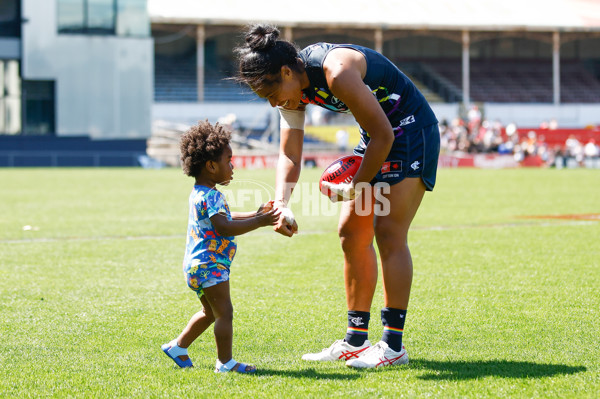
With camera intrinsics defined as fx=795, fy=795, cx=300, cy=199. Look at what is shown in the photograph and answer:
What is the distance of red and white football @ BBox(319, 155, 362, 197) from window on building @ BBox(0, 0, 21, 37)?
3629 cm

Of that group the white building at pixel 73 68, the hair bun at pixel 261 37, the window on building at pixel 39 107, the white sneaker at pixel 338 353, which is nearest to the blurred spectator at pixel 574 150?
the white building at pixel 73 68

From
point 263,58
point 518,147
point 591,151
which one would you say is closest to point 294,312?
point 263,58

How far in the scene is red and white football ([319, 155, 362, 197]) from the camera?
14.0 feet

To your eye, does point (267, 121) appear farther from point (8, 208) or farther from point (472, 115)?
point (8, 208)

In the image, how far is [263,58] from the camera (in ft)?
13.0

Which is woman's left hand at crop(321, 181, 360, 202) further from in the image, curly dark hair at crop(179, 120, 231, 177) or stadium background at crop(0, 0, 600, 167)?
stadium background at crop(0, 0, 600, 167)

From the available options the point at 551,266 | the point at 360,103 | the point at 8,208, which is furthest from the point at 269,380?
the point at 8,208

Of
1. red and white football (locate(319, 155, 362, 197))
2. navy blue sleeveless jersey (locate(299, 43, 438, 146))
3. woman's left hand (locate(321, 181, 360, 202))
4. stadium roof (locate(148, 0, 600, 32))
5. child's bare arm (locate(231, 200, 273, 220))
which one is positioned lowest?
child's bare arm (locate(231, 200, 273, 220))

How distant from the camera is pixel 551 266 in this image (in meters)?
7.68

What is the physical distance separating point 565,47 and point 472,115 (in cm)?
1860

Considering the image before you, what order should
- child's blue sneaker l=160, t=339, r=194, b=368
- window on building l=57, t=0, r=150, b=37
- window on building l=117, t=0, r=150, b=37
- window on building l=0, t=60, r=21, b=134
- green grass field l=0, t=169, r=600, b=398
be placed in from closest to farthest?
1. green grass field l=0, t=169, r=600, b=398
2. child's blue sneaker l=160, t=339, r=194, b=368
3. window on building l=57, t=0, r=150, b=37
4. window on building l=0, t=60, r=21, b=134
5. window on building l=117, t=0, r=150, b=37

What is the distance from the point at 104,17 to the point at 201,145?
3566 centimetres

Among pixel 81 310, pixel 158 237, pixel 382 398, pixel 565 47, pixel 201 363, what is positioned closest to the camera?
pixel 382 398

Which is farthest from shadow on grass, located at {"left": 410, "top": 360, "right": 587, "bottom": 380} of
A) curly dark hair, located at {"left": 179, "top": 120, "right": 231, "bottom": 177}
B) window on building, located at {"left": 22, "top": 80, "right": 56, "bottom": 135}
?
window on building, located at {"left": 22, "top": 80, "right": 56, "bottom": 135}
